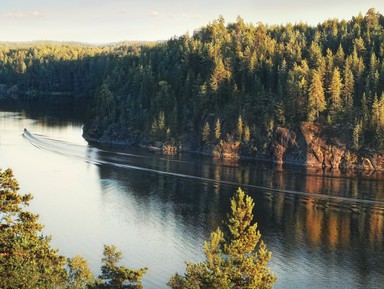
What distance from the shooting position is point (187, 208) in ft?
272

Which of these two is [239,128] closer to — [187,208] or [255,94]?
[255,94]

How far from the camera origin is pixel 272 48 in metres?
145

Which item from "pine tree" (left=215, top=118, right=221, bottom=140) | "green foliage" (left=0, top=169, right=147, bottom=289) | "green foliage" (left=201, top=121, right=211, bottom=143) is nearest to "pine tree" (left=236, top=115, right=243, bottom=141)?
"pine tree" (left=215, top=118, right=221, bottom=140)

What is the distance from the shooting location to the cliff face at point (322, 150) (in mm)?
119250

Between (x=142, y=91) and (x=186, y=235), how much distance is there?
91270mm

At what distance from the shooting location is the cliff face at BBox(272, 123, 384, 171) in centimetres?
11925

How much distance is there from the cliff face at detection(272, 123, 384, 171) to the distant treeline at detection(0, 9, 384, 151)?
7.66 feet

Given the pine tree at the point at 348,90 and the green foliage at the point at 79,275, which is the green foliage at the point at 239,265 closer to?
the green foliage at the point at 79,275

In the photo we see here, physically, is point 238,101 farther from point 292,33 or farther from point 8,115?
point 8,115

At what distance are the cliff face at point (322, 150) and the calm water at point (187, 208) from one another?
287 inches

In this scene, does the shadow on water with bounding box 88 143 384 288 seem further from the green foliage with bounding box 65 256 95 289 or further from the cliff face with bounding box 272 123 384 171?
the green foliage with bounding box 65 256 95 289

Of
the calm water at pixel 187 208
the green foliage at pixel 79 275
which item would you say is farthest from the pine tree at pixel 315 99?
the green foliage at pixel 79 275

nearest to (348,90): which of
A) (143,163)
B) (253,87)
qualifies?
(253,87)

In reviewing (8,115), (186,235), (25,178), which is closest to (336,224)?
(186,235)
